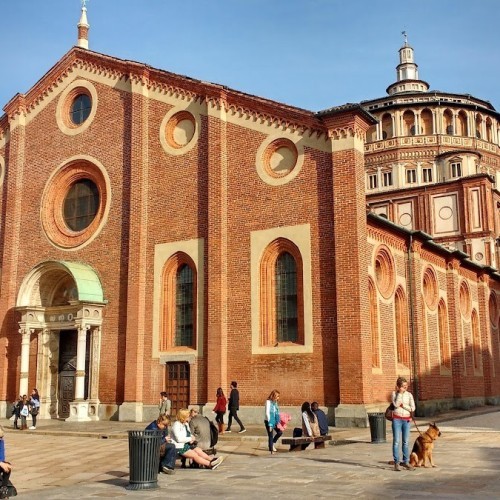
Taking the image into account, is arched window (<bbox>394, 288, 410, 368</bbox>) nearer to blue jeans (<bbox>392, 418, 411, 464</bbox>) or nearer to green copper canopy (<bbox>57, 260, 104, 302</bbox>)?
green copper canopy (<bbox>57, 260, 104, 302</bbox>)

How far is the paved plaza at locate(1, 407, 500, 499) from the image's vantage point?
32.2 feet

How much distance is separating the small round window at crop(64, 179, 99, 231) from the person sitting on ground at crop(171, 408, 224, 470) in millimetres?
15502

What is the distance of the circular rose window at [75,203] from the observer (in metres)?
26.5

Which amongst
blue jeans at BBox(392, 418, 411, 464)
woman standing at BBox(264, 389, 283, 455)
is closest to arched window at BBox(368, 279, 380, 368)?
woman standing at BBox(264, 389, 283, 455)

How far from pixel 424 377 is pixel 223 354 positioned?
26.5 feet

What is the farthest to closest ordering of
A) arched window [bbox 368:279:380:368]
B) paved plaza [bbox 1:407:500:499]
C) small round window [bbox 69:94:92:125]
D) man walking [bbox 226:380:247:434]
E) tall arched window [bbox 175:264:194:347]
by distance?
small round window [bbox 69:94:92:125] < tall arched window [bbox 175:264:194:347] < arched window [bbox 368:279:380:368] < man walking [bbox 226:380:247:434] < paved plaza [bbox 1:407:500:499]

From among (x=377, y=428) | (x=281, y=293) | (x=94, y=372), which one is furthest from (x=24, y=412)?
(x=377, y=428)

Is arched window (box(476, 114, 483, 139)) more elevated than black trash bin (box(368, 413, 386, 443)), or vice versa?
arched window (box(476, 114, 483, 139))

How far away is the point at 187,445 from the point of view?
12594mm

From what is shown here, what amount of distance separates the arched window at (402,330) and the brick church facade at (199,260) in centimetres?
9

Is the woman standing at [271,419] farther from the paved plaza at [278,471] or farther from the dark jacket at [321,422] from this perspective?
the dark jacket at [321,422]

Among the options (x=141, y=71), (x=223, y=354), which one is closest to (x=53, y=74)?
(x=141, y=71)

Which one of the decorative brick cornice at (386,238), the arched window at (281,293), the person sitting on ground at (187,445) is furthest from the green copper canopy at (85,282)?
the person sitting on ground at (187,445)

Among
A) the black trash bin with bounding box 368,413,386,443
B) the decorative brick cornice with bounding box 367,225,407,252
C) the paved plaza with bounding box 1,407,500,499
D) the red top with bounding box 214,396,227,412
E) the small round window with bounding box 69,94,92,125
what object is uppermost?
the small round window with bounding box 69,94,92,125
